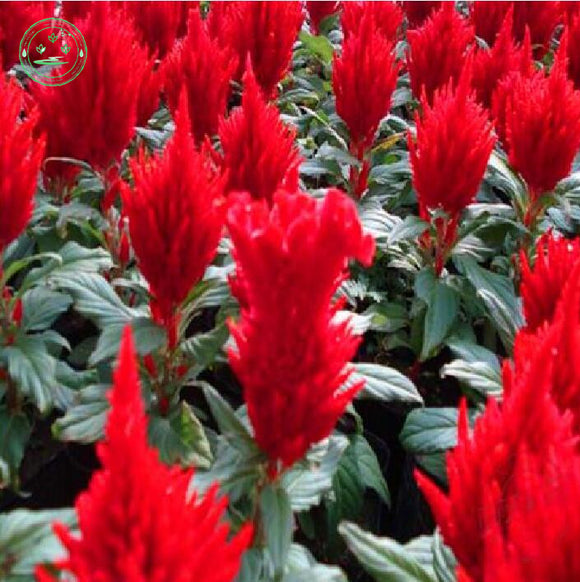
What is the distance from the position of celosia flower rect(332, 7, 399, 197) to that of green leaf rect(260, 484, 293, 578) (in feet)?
4.77

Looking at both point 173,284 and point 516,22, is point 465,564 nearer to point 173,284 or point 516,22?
point 173,284

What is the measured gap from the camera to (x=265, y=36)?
9.98 feet

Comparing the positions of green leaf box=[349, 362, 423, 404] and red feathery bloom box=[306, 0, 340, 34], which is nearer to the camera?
green leaf box=[349, 362, 423, 404]

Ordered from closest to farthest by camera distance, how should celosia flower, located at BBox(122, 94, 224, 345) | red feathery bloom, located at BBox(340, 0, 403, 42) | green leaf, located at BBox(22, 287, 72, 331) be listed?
celosia flower, located at BBox(122, 94, 224, 345)
green leaf, located at BBox(22, 287, 72, 331)
red feathery bloom, located at BBox(340, 0, 403, 42)

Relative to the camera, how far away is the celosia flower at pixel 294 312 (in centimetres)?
110

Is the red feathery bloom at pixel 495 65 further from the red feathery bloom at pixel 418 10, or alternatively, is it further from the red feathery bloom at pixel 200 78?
the red feathery bloom at pixel 418 10

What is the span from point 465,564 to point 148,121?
6.72 feet

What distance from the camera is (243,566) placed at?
137 centimetres

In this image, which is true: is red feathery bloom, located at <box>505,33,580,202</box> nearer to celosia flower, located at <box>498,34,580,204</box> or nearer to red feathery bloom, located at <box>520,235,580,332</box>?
celosia flower, located at <box>498,34,580,204</box>

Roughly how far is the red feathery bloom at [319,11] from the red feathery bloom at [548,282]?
2978mm

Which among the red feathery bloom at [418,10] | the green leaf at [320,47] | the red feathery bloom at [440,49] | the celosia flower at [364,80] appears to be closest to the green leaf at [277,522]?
the celosia flower at [364,80]

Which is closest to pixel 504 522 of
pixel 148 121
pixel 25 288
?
pixel 25 288

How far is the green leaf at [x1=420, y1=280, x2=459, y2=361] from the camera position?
91.1 inches

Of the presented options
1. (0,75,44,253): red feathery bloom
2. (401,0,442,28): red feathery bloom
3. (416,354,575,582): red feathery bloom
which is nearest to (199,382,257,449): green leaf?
(416,354,575,582): red feathery bloom
